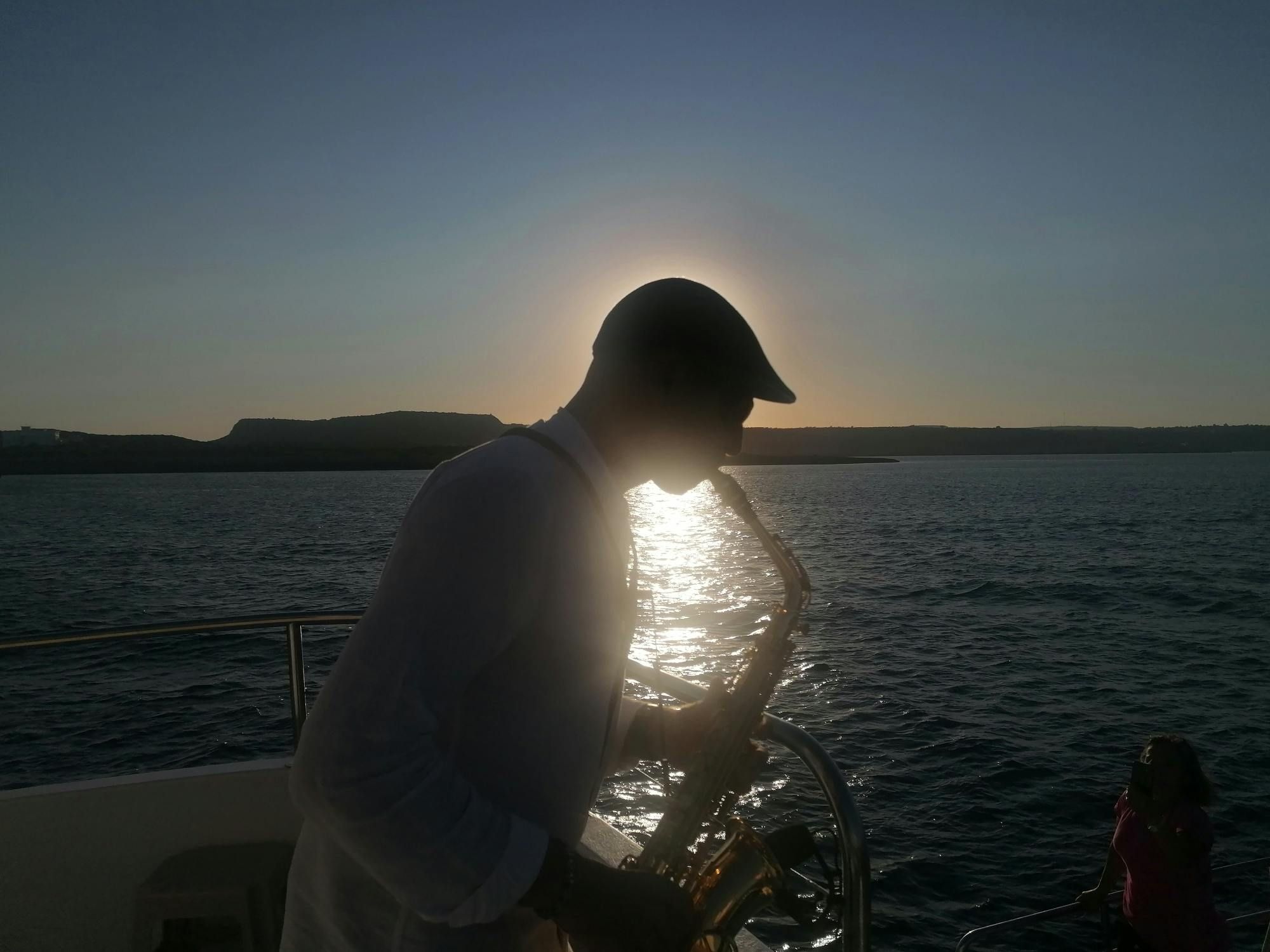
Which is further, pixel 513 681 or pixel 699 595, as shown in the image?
pixel 699 595

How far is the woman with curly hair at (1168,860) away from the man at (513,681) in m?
5.24

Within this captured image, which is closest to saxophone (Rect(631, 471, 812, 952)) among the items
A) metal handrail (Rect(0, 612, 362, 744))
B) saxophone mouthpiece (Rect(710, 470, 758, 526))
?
saxophone mouthpiece (Rect(710, 470, 758, 526))

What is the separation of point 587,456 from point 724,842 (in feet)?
4.95

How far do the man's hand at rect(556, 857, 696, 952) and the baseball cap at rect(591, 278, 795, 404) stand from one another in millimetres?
915

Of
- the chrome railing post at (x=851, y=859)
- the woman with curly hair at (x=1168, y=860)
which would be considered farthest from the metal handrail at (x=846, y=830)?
the woman with curly hair at (x=1168, y=860)

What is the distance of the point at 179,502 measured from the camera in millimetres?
95875

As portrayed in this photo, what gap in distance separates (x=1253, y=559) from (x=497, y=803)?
5000 cm

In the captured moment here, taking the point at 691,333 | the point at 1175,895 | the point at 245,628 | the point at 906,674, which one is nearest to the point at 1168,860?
the point at 1175,895

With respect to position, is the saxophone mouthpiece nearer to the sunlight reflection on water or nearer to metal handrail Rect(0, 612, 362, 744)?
the sunlight reflection on water

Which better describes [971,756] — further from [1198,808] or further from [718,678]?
[718,678]

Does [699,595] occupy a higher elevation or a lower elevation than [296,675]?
lower

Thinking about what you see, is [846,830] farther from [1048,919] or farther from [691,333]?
[1048,919]

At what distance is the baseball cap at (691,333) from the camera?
170 cm

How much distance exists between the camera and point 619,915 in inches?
63.2
